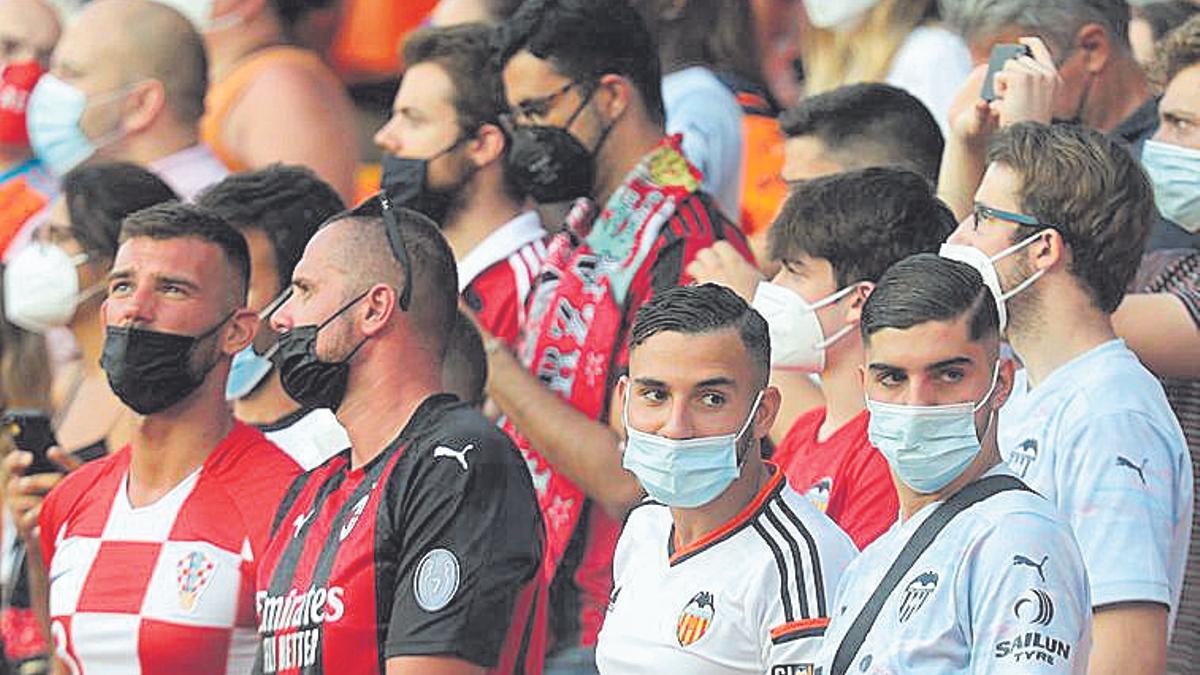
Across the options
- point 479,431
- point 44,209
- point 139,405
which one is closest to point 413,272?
point 479,431

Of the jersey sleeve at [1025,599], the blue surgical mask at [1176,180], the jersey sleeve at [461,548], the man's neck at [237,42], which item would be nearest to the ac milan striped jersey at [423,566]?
the jersey sleeve at [461,548]

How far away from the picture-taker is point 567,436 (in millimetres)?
6504

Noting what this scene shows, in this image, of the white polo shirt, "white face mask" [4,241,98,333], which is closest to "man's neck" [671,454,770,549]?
the white polo shirt

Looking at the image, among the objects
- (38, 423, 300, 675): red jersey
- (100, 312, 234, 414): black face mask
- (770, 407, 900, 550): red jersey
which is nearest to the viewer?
(770, 407, 900, 550): red jersey

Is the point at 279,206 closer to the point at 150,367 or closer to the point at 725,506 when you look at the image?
the point at 150,367

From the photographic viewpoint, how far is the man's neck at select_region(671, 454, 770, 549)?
16.8ft

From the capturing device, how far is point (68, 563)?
609 cm

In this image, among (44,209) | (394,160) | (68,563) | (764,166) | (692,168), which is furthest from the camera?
(44,209)

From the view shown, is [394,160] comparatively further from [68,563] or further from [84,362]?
[68,563]

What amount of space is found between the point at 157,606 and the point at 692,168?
6.37 ft

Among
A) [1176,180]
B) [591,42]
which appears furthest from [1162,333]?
[591,42]

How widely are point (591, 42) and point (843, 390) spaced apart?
1636 mm

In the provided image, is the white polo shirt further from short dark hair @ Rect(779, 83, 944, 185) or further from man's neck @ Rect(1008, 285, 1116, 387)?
short dark hair @ Rect(779, 83, 944, 185)

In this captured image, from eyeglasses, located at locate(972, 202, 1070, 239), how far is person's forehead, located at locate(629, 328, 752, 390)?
70 centimetres
